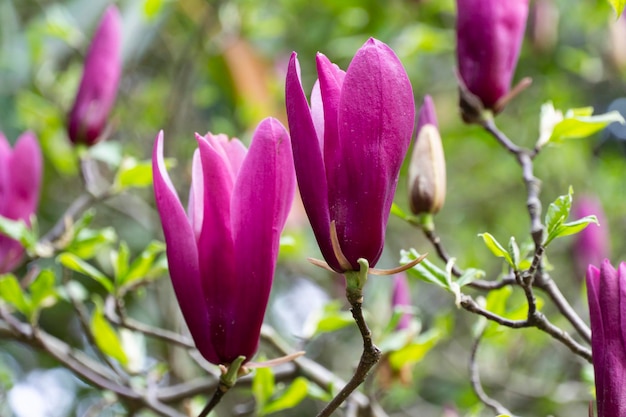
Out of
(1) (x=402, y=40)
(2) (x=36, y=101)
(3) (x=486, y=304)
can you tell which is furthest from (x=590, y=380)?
(2) (x=36, y=101)

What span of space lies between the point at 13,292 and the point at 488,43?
0.50m

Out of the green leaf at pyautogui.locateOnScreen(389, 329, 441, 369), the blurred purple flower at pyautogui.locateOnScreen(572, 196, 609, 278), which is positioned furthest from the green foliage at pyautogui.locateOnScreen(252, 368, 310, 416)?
the blurred purple flower at pyautogui.locateOnScreen(572, 196, 609, 278)

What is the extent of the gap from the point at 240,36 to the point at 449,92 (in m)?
0.54

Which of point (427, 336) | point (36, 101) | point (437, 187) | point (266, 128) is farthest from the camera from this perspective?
point (36, 101)

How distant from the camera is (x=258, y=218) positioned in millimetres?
449

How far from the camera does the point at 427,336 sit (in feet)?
2.61

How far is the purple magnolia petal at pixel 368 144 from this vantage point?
Answer: 0.42 m

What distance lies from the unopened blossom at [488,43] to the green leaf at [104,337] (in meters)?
0.43

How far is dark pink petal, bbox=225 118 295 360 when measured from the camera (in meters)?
0.44

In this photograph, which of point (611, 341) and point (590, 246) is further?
point (590, 246)

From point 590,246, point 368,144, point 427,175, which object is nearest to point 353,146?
point 368,144

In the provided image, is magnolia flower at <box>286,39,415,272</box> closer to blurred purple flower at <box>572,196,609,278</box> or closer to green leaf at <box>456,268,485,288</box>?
green leaf at <box>456,268,485,288</box>

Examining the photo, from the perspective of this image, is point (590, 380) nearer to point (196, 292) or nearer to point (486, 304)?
point (486, 304)

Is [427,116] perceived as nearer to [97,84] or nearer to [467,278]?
[467,278]
